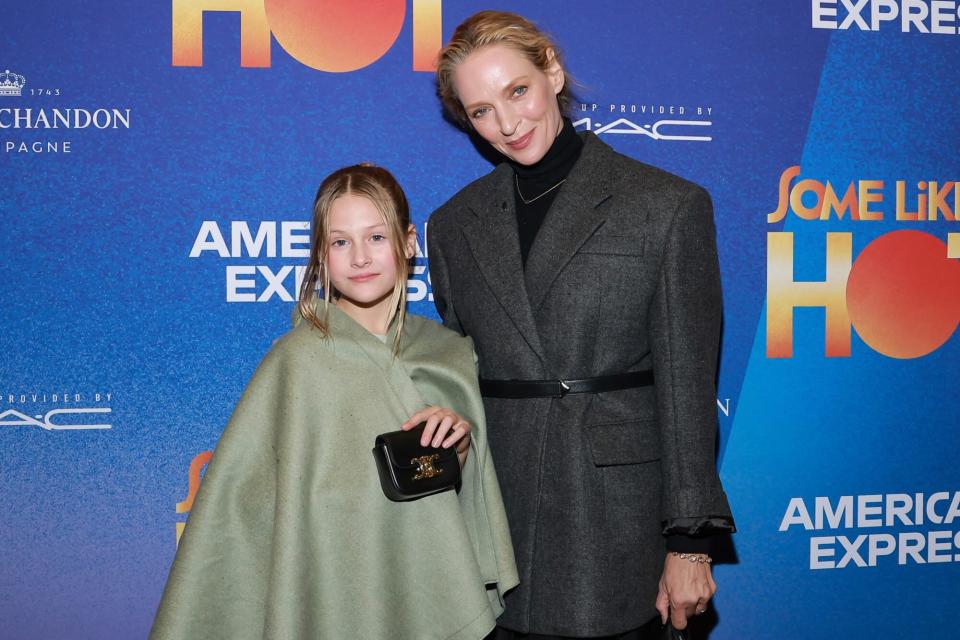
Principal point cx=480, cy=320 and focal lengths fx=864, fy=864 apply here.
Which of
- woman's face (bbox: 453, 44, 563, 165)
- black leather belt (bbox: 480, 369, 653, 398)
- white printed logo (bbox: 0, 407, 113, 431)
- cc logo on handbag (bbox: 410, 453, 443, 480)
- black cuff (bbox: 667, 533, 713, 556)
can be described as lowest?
black cuff (bbox: 667, 533, 713, 556)

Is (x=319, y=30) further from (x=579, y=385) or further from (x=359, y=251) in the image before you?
(x=579, y=385)

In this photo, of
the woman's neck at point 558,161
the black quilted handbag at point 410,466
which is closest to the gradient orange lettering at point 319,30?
the woman's neck at point 558,161

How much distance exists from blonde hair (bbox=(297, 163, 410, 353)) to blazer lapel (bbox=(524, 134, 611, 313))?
273 millimetres

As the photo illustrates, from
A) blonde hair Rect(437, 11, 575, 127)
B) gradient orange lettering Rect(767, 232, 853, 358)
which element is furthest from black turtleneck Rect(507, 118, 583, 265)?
gradient orange lettering Rect(767, 232, 853, 358)

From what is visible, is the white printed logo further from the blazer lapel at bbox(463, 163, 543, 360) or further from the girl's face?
the blazer lapel at bbox(463, 163, 543, 360)

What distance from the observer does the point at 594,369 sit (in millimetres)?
1707

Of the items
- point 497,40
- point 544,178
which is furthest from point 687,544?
point 497,40

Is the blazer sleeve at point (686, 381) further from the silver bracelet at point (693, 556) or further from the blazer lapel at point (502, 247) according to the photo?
the blazer lapel at point (502, 247)

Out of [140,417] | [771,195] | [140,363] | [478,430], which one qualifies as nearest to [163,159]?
[140,363]

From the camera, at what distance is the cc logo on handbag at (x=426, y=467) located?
63.6 inches

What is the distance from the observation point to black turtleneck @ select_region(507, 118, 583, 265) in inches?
71.3

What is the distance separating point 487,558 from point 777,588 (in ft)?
3.93

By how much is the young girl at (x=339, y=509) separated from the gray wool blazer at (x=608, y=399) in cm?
10

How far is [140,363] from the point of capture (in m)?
2.28
